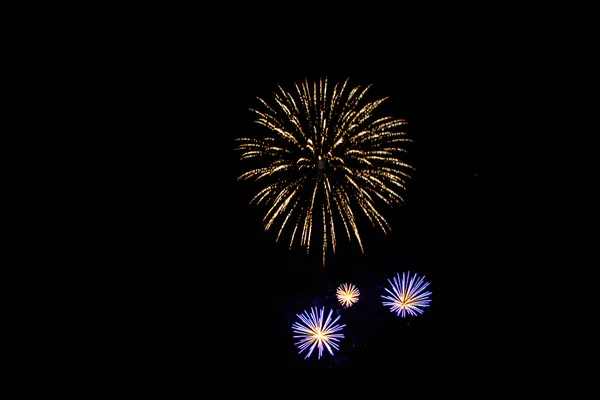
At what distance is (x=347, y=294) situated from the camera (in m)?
12.3

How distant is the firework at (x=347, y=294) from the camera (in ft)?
40.2

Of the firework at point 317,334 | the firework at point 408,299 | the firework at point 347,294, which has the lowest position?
the firework at point 317,334

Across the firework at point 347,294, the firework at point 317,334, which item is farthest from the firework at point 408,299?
the firework at point 317,334

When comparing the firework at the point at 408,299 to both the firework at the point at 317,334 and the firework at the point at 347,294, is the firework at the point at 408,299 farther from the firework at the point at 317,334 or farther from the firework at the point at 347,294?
the firework at the point at 317,334

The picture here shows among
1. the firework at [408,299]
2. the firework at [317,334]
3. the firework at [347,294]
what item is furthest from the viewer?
the firework at [347,294]

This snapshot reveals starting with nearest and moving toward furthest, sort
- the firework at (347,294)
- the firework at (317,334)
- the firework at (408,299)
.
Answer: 1. the firework at (317,334)
2. the firework at (408,299)
3. the firework at (347,294)

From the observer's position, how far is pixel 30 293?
12.3 m

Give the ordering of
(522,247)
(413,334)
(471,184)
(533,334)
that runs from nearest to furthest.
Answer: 1. (533,334)
2. (413,334)
3. (522,247)
4. (471,184)

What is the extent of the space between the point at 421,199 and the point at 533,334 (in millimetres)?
6493

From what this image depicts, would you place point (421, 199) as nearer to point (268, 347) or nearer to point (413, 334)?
point (413, 334)

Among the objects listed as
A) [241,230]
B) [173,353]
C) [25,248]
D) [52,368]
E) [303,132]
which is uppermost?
[241,230]

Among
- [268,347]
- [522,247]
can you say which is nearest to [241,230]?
[268,347]

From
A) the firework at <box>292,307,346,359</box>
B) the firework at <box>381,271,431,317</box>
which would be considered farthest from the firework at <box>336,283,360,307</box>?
the firework at <box>381,271,431,317</box>

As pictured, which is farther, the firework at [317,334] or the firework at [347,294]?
the firework at [347,294]
